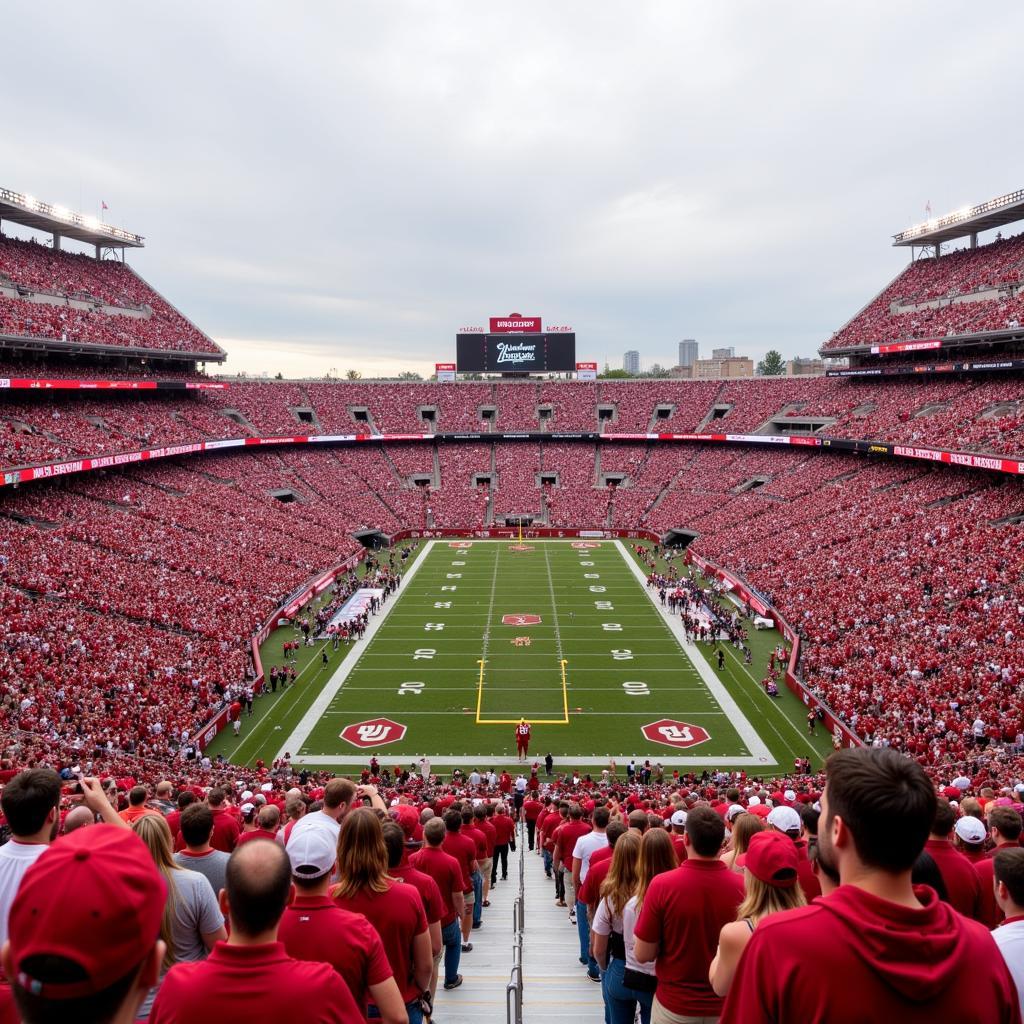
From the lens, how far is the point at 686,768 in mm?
20469

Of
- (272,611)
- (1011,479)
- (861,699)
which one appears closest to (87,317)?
(272,611)

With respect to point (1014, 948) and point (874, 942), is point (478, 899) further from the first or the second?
point (874, 942)

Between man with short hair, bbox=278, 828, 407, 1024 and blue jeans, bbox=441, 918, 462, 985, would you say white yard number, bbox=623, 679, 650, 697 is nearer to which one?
blue jeans, bbox=441, 918, 462, 985

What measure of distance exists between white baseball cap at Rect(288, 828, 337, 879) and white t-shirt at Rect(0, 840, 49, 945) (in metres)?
1.12

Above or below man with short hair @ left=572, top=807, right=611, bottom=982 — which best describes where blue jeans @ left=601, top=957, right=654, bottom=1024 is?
above

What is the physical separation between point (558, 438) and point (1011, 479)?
39.6 m

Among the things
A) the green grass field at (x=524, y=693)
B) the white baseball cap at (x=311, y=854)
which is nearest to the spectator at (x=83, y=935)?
the white baseball cap at (x=311, y=854)

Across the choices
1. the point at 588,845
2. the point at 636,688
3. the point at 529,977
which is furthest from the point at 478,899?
the point at 636,688

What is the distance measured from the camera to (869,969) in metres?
1.83

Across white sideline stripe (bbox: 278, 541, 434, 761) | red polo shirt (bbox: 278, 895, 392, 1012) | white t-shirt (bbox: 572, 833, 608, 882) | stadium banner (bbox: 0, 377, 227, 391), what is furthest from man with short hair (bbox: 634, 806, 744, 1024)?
stadium banner (bbox: 0, 377, 227, 391)

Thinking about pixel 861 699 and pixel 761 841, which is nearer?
pixel 761 841

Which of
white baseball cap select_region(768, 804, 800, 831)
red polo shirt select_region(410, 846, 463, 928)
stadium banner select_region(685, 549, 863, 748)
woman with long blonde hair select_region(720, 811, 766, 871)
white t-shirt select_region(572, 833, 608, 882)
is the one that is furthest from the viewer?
stadium banner select_region(685, 549, 863, 748)

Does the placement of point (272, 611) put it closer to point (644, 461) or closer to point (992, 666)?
point (992, 666)

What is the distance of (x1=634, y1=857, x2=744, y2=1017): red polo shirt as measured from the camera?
3746 millimetres
